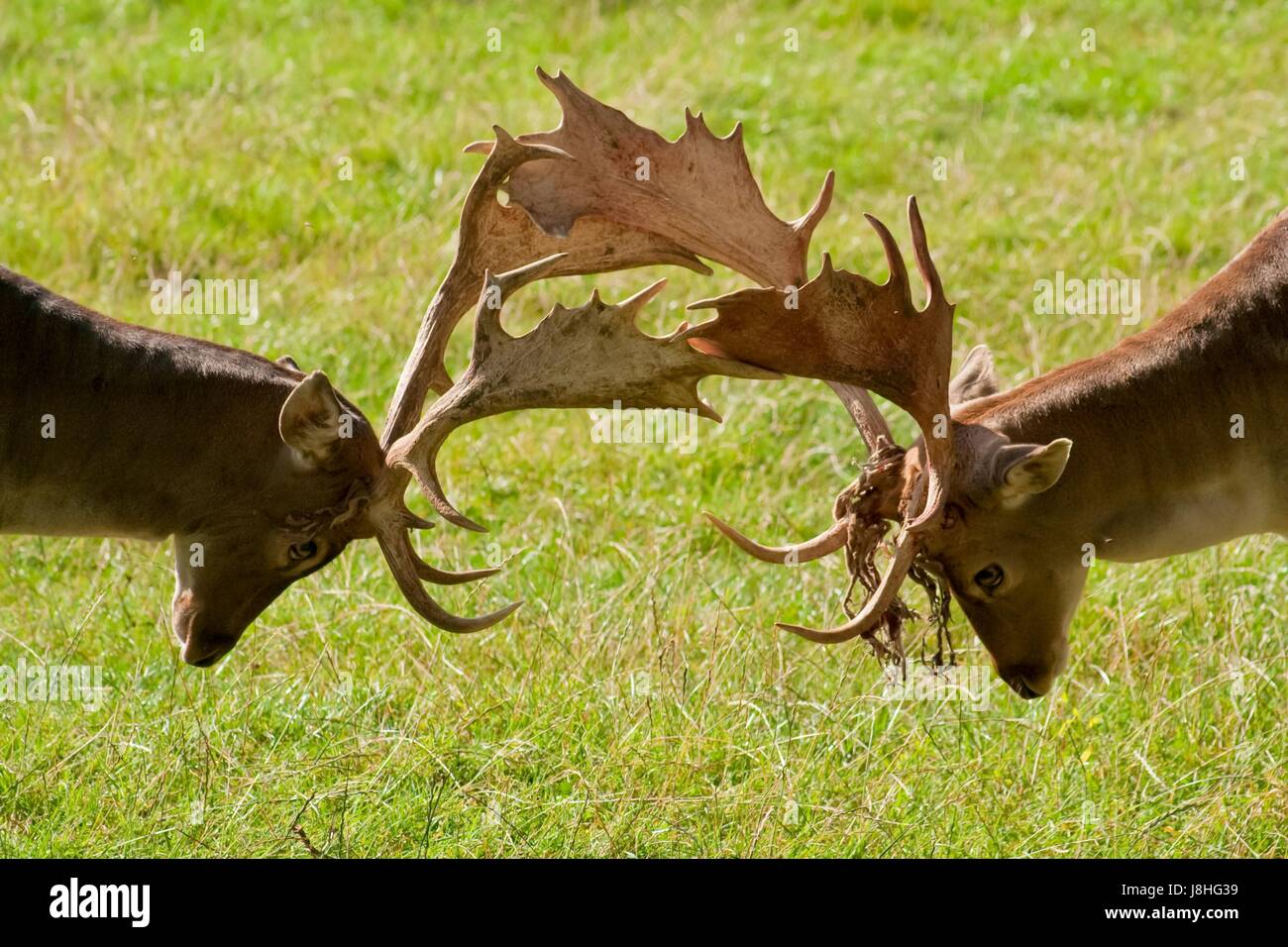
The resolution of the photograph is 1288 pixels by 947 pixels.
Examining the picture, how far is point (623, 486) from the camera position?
26.1 ft

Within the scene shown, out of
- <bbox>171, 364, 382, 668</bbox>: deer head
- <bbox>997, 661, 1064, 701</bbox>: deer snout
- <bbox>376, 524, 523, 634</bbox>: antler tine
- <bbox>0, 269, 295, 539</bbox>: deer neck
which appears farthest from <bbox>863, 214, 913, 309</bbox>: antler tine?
<bbox>0, 269, 295, 539</bbox>: deer neck

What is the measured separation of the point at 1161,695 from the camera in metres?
6.34

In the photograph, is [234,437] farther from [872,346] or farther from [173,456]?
[872,346]

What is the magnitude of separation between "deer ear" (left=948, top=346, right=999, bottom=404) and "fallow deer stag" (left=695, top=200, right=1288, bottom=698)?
0.28m

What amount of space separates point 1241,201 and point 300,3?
6.69m

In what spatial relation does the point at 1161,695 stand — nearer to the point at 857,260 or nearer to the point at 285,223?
the point at 857,260

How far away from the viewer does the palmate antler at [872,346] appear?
5062 mm

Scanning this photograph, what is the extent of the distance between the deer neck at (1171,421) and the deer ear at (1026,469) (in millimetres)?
129

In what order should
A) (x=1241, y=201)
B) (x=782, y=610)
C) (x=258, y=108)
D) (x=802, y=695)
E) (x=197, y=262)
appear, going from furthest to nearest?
(x=258, y=108), (x=1241, y=201), (x=197, y=262), (x=782, y=610), (x=802, y=695)

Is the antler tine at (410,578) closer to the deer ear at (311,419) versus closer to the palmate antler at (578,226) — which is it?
the palmate antler at (578,226)

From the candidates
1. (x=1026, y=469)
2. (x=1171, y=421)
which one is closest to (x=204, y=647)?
(x=1026, y=469)

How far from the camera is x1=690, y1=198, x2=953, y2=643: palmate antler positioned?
16.6 ft

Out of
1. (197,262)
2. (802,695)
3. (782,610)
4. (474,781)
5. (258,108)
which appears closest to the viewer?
(474,781)

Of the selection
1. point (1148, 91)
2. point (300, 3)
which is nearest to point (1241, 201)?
point (1148, 91)
